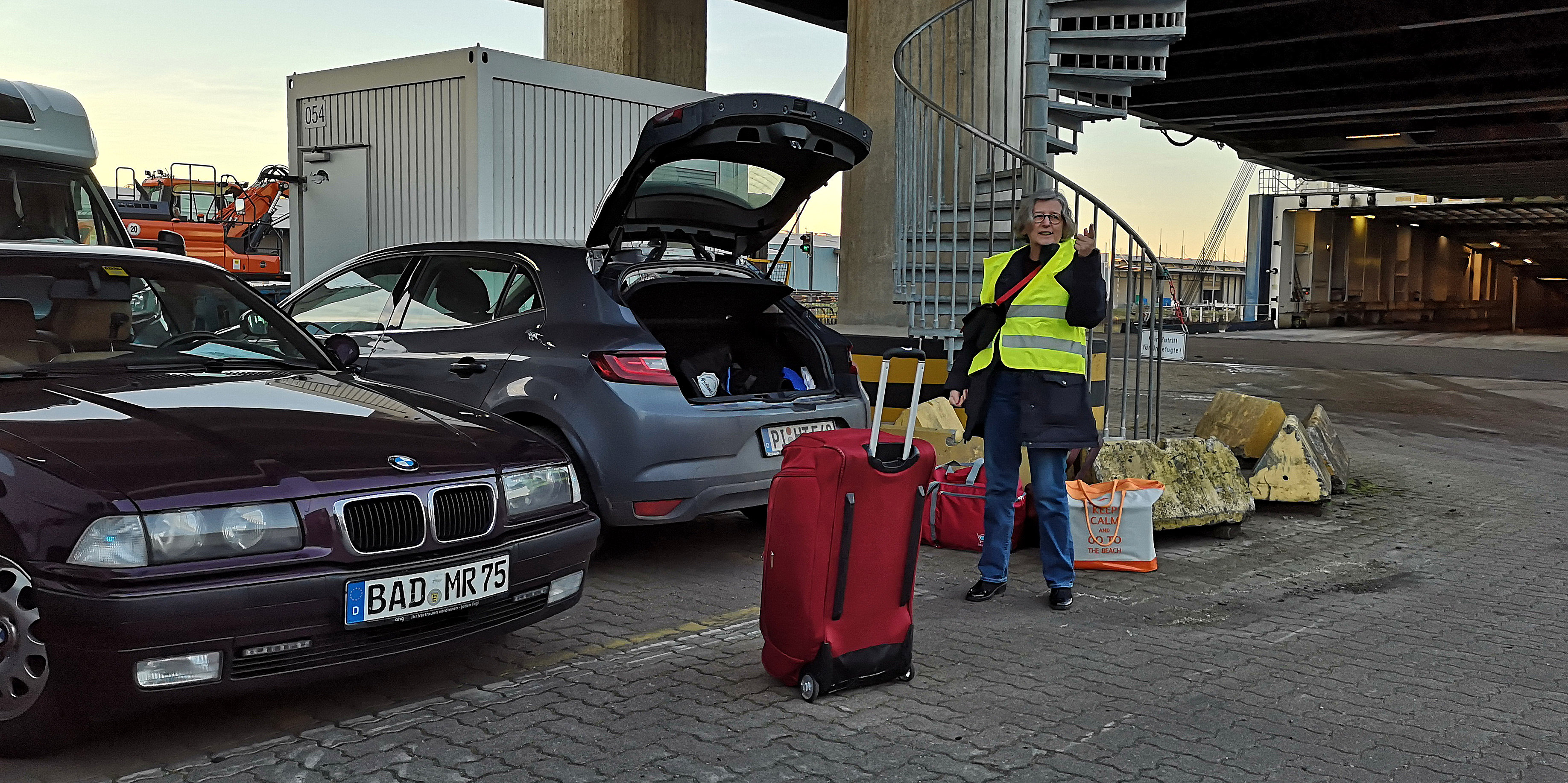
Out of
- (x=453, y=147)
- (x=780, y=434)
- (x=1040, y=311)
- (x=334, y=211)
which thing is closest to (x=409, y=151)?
(x=453, y=147)

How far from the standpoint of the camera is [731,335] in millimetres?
6203

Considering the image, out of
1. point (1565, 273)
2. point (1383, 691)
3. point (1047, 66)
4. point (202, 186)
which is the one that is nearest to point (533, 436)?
point (1383, 691)

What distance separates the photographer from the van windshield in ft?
23.6

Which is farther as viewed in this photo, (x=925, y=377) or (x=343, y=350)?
(x=925, y=377)

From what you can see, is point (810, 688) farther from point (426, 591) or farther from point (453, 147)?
point (453, 147)

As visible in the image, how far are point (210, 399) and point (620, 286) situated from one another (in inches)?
77.8

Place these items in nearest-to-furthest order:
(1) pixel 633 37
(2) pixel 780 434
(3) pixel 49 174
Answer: (2) pixel 780 434 < (3) pixel 49 174 < (1) pixel 633 37

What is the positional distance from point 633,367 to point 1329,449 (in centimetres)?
576

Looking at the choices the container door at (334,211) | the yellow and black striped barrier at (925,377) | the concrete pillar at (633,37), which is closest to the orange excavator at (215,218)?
the concrete pillar at (633,37)

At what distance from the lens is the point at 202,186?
2233cm

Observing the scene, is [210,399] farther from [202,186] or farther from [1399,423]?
[202,186]

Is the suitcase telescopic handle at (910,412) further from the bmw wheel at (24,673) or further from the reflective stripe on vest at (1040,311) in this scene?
the bmw wheel at (24,673)

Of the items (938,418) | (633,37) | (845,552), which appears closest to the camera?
(845,552)

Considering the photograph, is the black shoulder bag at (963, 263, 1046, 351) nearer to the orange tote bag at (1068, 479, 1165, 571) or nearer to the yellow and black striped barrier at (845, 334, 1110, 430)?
the orange tote bag at (1068, 479, 1165, 571)
